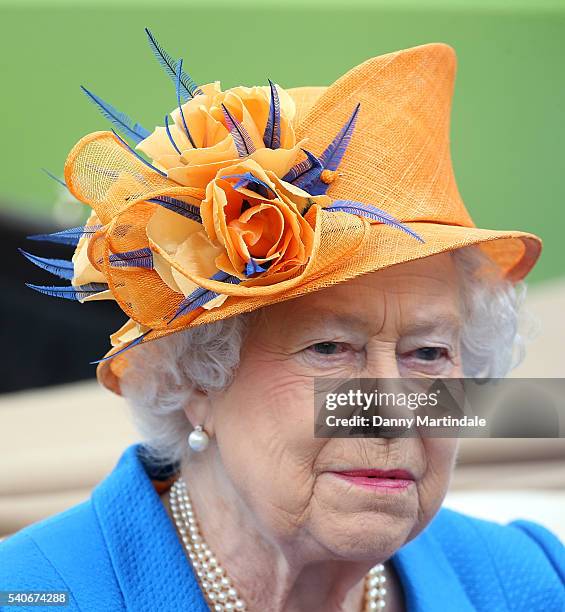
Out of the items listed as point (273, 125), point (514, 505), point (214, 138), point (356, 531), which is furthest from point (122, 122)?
point (514, 505)

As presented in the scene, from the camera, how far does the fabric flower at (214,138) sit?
5.51ft

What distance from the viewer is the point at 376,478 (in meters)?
→ 1.75

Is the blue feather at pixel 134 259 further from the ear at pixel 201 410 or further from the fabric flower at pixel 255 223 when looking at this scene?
the ear at pixel 201 410

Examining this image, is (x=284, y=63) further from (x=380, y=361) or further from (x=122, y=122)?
(x=380, y=361)

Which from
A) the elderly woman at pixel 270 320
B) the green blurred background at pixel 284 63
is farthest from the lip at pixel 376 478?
the green blurred background at pixel 284 63

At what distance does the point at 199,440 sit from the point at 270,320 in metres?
0.29

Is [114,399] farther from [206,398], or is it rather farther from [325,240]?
[325,240]

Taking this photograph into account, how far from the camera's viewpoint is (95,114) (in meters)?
6.18

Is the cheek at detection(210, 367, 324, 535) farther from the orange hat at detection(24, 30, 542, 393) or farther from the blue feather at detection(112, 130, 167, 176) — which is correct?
the blue feather at detection(112, 130, 167, 176)

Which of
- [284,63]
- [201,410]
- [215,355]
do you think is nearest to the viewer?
[215,355]

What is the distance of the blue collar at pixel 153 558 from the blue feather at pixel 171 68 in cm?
82

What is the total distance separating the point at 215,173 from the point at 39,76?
15.3 ft

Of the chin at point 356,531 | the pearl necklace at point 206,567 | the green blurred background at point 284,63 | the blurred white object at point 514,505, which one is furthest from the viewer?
the green blurred background at point 284,63

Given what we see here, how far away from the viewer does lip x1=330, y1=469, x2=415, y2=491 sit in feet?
5.71
